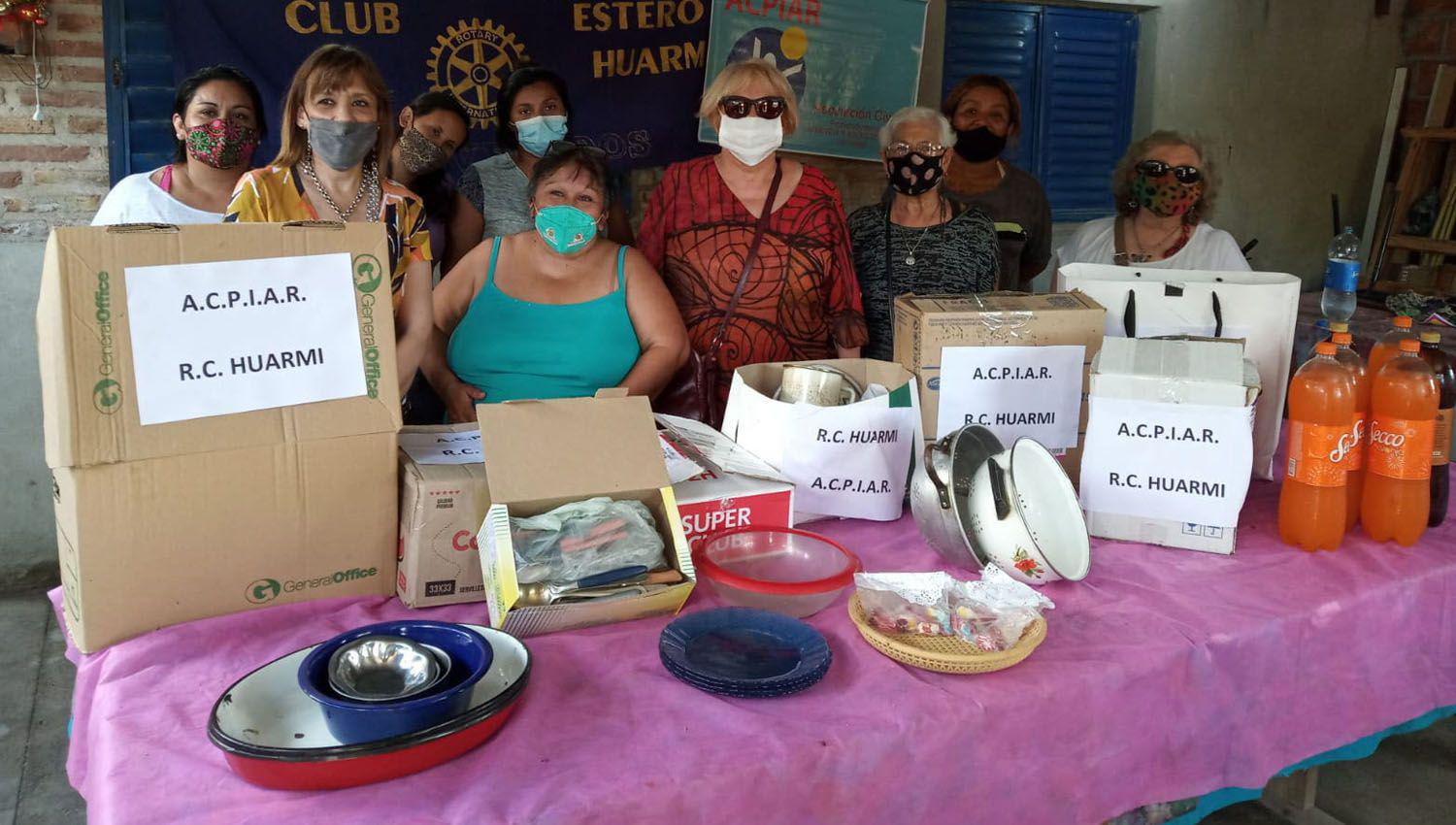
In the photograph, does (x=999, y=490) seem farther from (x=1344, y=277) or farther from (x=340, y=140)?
(x=1344, y=277)

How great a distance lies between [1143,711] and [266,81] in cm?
339

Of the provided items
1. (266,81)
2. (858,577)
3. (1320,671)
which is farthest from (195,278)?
(266,81)

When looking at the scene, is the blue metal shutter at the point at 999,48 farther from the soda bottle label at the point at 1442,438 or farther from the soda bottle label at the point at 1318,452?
the soda bottle label at the point at 1318,452

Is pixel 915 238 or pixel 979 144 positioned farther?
pixel 979 144

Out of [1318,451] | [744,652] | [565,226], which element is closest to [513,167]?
[565,226]

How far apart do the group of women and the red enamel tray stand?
0.97 m

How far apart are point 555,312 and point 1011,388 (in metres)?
1.10

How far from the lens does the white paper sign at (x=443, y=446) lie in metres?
1.64

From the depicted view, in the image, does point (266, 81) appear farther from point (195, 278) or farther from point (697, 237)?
point (195, 278)

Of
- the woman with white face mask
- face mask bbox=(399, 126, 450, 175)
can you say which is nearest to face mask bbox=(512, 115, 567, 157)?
the woman with white face mask

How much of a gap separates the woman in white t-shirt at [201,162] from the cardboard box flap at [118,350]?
1545 mm

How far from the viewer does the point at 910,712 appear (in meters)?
1.33

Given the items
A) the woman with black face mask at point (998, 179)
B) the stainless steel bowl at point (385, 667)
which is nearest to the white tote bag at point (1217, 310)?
the woman with black face mask at point (998, 179)

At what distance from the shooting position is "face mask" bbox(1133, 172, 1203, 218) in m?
3.11
